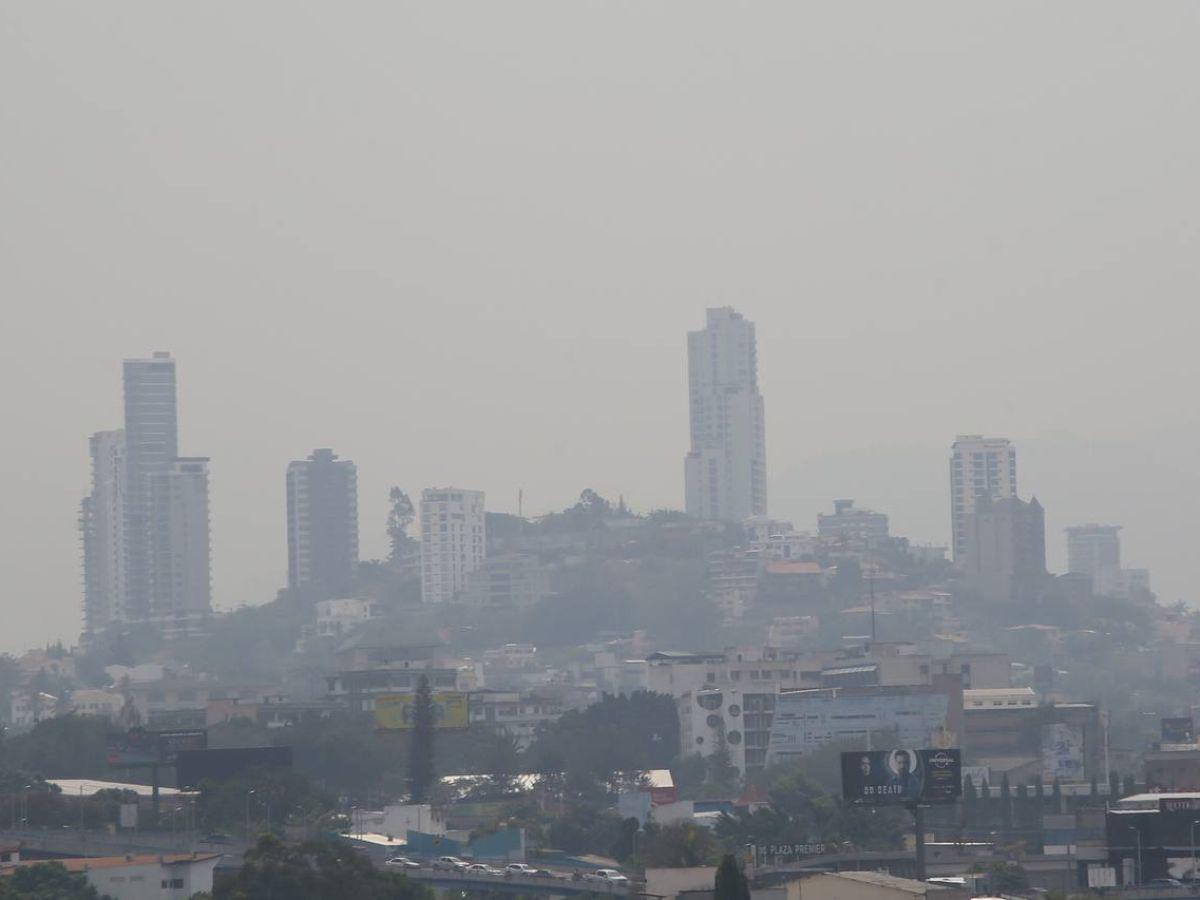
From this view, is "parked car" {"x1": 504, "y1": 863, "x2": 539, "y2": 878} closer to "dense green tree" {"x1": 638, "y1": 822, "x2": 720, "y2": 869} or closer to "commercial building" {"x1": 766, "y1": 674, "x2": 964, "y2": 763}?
"dense green tree" {"x1": 638, "y1": 822, "x2": 720, "y2": 869}

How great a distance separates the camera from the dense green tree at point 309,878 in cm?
5344

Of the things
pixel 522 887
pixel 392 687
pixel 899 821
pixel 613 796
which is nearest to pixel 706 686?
pixel 392 687

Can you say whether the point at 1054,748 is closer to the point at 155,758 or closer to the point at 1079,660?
the point at 155,758

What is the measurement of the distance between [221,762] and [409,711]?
30.4 meters

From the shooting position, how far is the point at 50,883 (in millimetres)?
58656

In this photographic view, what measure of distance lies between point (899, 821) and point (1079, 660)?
11929cm

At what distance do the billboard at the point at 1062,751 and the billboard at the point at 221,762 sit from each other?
30.8 meters

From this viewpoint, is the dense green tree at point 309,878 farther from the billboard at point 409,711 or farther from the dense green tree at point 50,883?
the billboard at point 409,711

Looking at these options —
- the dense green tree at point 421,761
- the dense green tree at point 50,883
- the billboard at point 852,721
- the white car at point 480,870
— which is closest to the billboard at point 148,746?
the dense green tree at point 421,761

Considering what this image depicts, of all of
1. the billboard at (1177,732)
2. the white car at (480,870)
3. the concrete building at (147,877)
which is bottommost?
the white car at (480,870)

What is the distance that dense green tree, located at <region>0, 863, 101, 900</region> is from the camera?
57.5 m

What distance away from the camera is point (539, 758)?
111m

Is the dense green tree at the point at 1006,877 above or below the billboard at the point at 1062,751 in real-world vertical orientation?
below

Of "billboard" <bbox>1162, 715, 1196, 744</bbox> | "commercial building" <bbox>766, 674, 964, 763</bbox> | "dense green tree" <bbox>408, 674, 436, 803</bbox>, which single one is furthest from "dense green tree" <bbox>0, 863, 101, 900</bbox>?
"commercial building" <bbox>766, 674, 964, 763</bbox>
